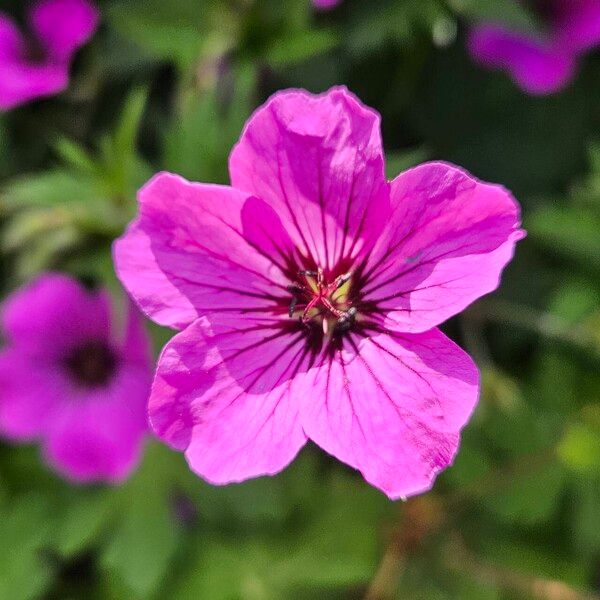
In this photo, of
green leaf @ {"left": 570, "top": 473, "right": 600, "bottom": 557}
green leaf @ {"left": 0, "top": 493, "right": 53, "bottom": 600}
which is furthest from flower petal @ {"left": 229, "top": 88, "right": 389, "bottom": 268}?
green leaf @ {"left": 0, "top": 493, "right": 53, "bottom": 600}

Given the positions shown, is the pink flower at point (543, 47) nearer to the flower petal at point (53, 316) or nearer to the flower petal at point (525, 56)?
the flower petal at point (525, 56)

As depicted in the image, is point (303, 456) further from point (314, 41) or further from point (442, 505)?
point (314, 41)

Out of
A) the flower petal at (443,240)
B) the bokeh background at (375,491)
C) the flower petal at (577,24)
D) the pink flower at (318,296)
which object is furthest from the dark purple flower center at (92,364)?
the flower petal at (577,24)

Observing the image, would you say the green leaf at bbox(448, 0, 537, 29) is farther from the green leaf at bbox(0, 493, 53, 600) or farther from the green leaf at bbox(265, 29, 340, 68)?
the green leaf at bbox(0, 493, 53, 600)

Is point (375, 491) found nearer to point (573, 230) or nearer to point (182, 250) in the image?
point (573, 230)

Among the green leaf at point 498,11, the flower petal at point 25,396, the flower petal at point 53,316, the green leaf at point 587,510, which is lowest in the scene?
the green leaf at point 587,510

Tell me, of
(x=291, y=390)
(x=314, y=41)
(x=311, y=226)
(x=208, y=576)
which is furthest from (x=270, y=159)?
(x=208, y=576)
